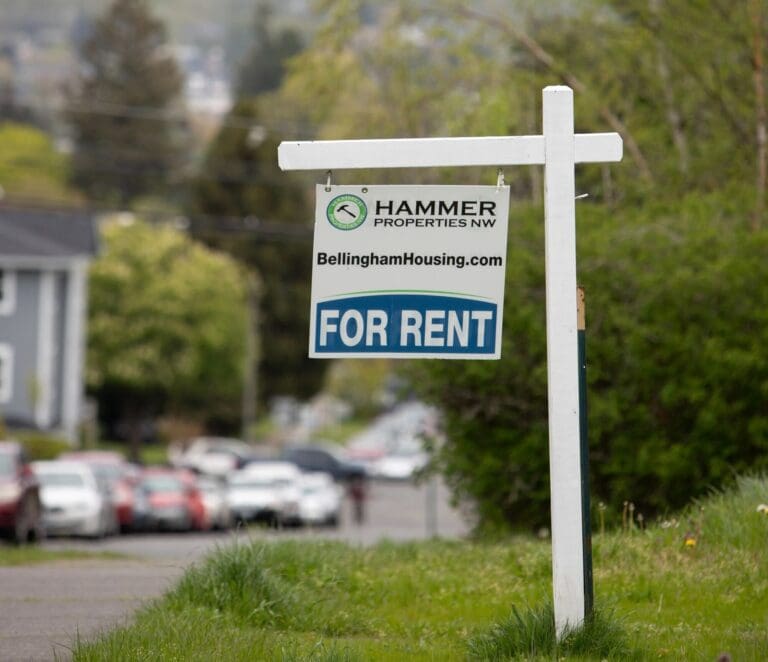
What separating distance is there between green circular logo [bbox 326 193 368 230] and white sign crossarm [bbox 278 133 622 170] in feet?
0.61

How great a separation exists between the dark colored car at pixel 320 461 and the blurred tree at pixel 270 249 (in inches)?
489

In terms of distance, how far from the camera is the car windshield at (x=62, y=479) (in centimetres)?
3212

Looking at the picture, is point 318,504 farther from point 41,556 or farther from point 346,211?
point 346,211

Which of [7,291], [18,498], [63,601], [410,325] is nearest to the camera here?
[410,325]

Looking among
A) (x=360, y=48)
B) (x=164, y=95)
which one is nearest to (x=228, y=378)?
(x=164, y=95)

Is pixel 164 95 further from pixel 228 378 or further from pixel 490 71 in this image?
pixel 490 71

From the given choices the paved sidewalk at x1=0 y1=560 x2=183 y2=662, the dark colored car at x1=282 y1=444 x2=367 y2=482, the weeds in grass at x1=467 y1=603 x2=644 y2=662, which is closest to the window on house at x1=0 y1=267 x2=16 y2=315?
the dark colored car at x1=282 y1=444 x2=367 y2=482

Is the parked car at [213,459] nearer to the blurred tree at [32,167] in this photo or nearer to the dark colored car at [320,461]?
the dark colored car at [320,461]

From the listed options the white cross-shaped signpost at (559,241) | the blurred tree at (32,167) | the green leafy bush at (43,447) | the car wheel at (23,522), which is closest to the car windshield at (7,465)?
the car wheel at (23,522)

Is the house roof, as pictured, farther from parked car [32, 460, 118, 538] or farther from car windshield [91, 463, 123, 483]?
parked car [32, 460, 118, 538]

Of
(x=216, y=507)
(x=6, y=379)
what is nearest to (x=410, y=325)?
(x=216, y=507)

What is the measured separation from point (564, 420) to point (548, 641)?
1.14 m

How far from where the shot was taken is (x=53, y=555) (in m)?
18.9

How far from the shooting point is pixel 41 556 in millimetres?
18625
